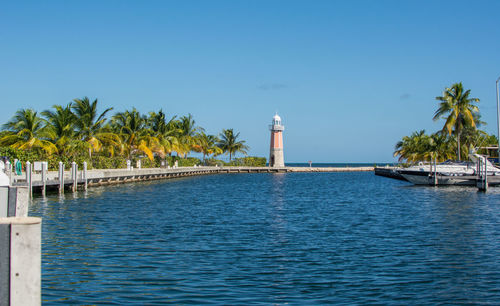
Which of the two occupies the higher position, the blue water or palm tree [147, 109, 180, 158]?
palm tree [147, 109, 180, 158]

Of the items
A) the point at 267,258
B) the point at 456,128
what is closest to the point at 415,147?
the point at 456,128

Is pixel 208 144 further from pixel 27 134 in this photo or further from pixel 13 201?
pixel 13 201

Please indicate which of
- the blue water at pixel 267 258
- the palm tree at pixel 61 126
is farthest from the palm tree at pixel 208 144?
the blue water at pixel 267 258

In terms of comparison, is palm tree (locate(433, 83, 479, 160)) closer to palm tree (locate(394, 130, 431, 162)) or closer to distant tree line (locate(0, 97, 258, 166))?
palm tree (locate(394, 130, 431, 162))

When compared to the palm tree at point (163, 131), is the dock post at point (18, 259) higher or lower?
lower

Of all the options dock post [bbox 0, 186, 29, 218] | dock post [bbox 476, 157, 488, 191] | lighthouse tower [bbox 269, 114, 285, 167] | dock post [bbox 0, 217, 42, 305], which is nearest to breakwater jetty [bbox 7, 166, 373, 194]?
dock post [bbox 0, 186, 29, 218]

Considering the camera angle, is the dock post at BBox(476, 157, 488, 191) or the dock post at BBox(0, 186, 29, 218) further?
the dock post at BBox(476, 157, 488, 191)

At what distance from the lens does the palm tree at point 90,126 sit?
48281 millimetres

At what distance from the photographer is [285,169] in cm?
10644

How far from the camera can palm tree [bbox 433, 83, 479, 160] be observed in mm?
60750

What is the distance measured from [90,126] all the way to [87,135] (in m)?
1.06

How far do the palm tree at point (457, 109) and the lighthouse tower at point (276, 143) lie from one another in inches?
1684

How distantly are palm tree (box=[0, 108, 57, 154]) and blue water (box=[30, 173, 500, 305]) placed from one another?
1903 cm

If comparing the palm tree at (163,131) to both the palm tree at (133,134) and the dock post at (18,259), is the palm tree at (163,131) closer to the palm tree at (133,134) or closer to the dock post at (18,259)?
the palm tree at (133,134)
